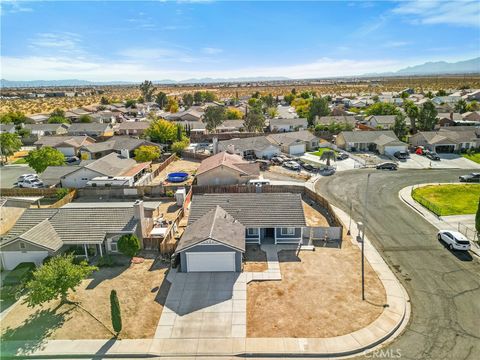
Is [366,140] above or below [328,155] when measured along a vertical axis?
above

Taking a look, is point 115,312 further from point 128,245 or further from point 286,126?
point 286,126

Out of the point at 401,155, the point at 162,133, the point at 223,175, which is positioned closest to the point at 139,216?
the point at 223,175

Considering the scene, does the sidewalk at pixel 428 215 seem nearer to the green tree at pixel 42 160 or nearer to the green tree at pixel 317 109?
the green tree at pixel 42 160

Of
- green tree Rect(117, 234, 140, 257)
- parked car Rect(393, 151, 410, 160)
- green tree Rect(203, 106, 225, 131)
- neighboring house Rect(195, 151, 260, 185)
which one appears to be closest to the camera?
green tree Rect(117, 234, 140, 257)

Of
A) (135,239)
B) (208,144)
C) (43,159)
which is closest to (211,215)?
(135,239)

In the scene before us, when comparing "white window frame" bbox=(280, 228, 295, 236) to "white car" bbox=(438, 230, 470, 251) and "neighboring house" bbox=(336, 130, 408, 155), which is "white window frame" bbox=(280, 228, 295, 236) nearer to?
"white car" bbox=(438, 230, 470, 251)

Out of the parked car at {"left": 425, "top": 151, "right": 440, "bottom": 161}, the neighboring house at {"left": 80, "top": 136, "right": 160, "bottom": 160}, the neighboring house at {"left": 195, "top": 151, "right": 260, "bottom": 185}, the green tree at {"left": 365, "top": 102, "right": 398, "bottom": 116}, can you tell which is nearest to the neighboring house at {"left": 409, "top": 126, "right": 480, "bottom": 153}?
the parked car at {"left": 425, "top": 151, "right": 440, "bottom": 161}

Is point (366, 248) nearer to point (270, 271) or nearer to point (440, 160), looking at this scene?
point (270, 271)
